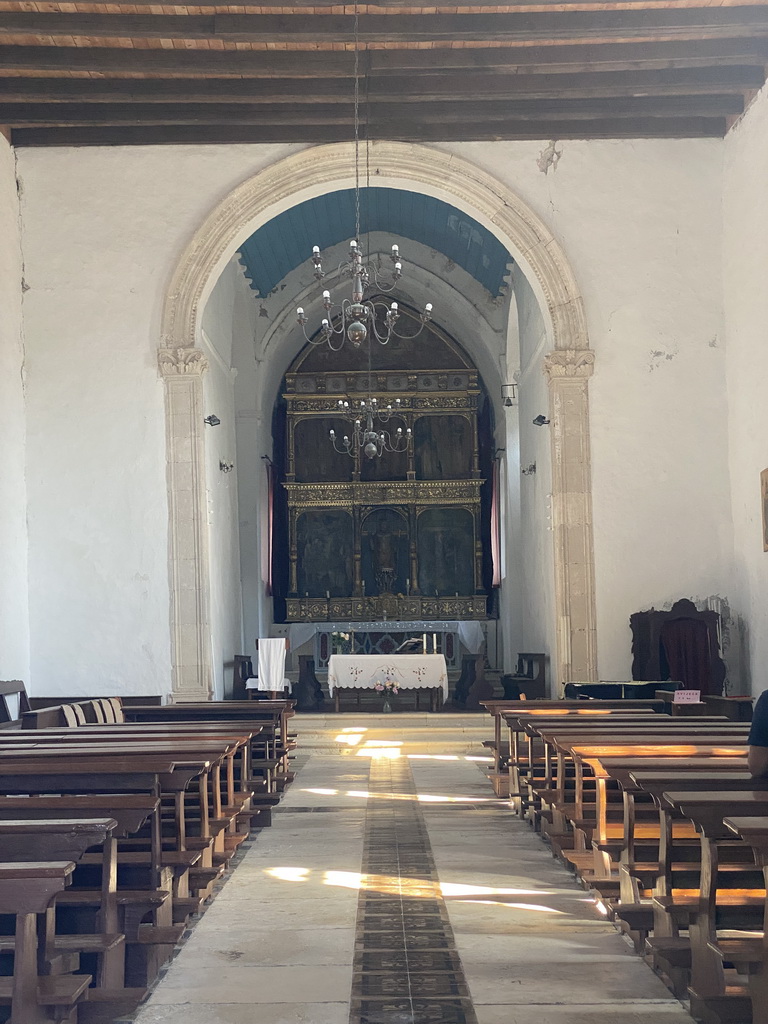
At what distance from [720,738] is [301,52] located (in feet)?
22.6

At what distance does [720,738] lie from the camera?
5281mm

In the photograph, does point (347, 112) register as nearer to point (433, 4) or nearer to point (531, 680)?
point (433, 4)

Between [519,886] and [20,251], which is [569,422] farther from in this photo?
[519,886]

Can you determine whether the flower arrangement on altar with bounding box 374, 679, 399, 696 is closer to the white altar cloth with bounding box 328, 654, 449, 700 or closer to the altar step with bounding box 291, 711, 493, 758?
the white altar cloth with bounding box 328, 654, 449, 700

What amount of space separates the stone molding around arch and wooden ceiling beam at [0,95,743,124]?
24.6 inches

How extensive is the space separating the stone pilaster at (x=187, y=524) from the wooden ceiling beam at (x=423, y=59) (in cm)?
271

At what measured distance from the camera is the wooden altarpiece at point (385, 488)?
18781 millimetres

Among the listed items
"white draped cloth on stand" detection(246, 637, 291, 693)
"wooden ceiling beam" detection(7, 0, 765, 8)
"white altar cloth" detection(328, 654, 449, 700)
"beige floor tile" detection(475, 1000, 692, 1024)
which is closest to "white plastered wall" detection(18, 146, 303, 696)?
"white draped cloth on stand" detection(246, 637, 291, 693)

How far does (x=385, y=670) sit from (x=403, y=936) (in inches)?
346

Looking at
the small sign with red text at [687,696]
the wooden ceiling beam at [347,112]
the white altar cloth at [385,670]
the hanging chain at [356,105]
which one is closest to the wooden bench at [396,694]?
the white altar cloth at [385,670]

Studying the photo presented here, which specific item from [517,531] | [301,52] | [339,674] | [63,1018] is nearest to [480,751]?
[339,674]

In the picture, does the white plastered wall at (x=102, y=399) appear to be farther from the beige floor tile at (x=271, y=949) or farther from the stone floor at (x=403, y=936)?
the beige floor tile at (x=271, y=949)

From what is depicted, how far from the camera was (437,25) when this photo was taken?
9.06m

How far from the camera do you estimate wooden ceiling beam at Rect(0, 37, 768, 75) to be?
31.2 ft
